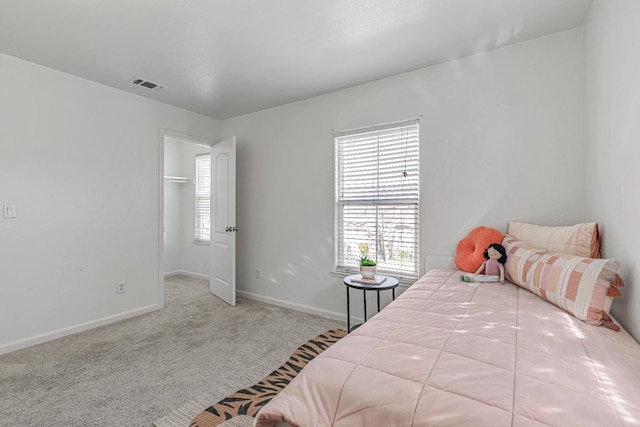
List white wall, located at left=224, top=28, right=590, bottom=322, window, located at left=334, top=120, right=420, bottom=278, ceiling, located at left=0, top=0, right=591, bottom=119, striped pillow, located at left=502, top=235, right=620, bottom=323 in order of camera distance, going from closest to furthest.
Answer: striped pillow, located at left=502, top=235, right=620, bottom=323 → ceiling, located at left=0, top=0, right=591, bottom=119 → white wall, located at left=224, top=28, right=590, bottom=322 → window, located at left=334, top=120, right=420, bottom=278

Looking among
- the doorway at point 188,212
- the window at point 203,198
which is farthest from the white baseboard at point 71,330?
the window at point 203,198

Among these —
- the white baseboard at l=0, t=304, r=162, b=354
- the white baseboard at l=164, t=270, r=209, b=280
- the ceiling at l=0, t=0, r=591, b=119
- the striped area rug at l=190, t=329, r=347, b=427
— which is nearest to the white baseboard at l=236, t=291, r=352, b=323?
the striped area rug at l=190, t=329, r=347, b=427

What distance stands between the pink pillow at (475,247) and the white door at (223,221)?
2.57m

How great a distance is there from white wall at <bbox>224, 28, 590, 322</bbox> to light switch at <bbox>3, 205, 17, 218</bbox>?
7.51ft

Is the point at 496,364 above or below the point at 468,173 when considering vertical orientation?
below

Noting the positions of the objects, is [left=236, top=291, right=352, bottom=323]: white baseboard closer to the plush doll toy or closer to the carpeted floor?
the carpeted floor

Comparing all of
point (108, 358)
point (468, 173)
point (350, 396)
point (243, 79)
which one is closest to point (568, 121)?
point (468, 173)

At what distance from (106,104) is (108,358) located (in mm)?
2468

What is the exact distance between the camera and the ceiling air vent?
3.08 meters

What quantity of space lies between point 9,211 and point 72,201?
45 centimetres

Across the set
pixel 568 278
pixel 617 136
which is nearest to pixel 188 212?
pixel 568 278

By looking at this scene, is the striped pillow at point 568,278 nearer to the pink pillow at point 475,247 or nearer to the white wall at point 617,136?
the white wall at point 617,136

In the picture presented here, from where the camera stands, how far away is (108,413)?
5.92 ft

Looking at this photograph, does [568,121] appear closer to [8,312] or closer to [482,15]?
[482,15]
